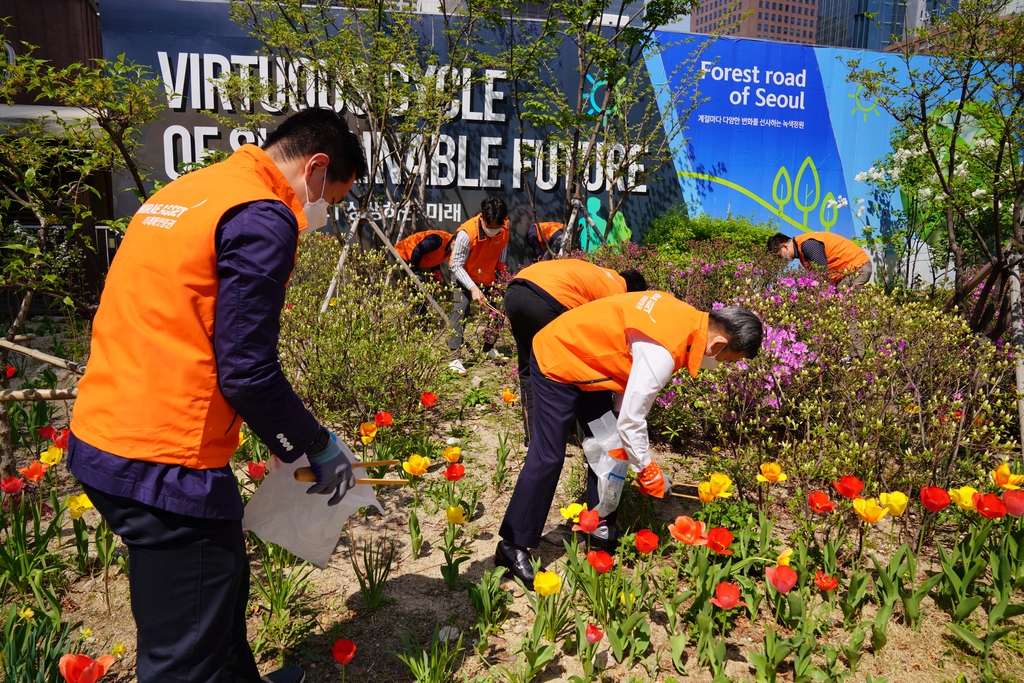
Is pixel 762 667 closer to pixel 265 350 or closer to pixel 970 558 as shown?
pixel 970 558

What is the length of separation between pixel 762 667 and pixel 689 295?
3.45 m

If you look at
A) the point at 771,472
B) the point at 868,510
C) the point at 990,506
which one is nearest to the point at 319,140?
the point at 771,472

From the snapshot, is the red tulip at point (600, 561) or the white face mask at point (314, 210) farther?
the red tulip at point (600, 561)

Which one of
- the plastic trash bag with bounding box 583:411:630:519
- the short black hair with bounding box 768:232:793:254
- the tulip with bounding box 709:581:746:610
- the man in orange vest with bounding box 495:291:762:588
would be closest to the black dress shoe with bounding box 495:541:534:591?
the man in orange vest with bounding box 495:291:762:588

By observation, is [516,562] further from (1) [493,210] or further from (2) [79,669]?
(1) [493,210]

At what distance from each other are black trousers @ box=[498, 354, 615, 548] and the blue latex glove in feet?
3.42

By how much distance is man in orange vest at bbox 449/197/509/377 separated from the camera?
543 cm

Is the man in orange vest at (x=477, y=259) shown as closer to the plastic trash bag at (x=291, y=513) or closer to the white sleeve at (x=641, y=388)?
the white sleeve at (x=641, y=388)

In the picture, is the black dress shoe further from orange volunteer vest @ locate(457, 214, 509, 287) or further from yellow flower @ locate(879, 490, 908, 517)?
orange volunteer vest @ locate(457, 214, 509, 287)

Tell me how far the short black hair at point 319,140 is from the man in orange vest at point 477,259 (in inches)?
139

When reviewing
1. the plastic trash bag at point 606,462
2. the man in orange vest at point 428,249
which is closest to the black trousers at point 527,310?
the plastic trash bag at point 606,462

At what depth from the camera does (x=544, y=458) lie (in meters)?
2.73

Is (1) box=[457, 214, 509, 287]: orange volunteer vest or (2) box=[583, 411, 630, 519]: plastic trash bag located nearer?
(2) box=[583, 411, 630, 519]: plastic trash bag

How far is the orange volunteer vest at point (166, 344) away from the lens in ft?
4.81
